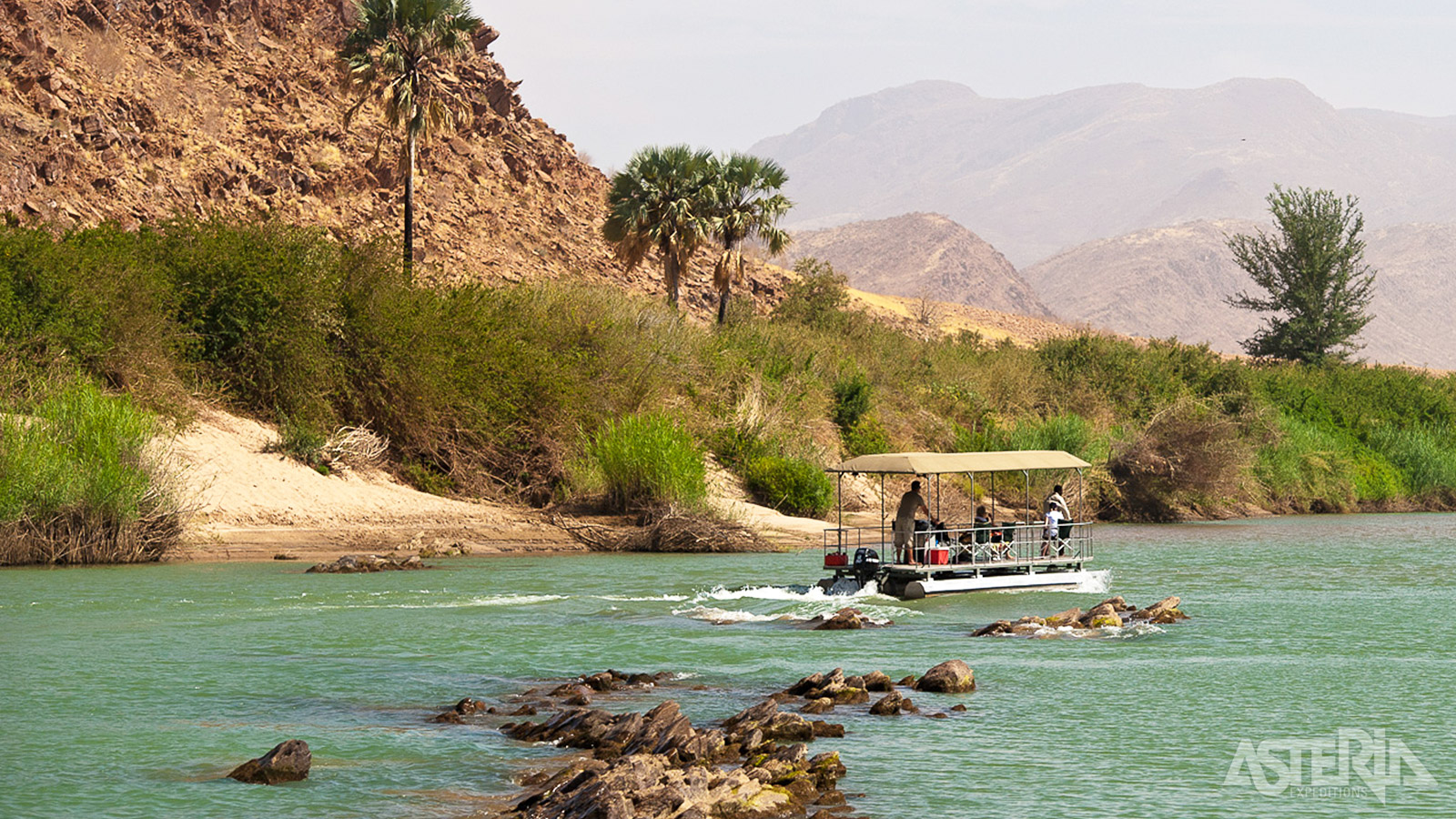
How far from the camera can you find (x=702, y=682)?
58.7 feet

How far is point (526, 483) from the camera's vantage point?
41.8 metres

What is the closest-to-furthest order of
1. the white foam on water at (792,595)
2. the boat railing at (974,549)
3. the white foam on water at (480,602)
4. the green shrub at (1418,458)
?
the white foam on water at (480,602)
the boat railing at (974,549)
the white foam on water at (792,595)
the green shrub at (1418,458)

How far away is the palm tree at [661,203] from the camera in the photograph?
52156 mm

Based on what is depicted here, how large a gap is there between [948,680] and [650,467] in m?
20.5

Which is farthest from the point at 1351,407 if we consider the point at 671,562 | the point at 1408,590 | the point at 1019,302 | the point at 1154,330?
the point at 1154,330

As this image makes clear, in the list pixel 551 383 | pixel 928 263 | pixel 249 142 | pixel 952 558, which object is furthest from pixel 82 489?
pixel 928 263

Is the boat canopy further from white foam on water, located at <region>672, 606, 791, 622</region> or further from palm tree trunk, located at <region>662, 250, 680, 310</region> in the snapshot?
palm tree trunk, located at <region>662, 250, 680, 310</region>

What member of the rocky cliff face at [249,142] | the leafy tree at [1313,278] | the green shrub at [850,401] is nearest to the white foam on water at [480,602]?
the green shrub at [850,401]

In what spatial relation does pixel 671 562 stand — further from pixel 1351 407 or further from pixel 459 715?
pixel 1351 407

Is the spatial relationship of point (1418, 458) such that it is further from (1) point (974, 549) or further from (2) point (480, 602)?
(2) point (480, 602)

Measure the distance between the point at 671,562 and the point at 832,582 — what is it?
744cm

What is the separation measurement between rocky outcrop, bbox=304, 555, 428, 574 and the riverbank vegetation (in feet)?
13.2

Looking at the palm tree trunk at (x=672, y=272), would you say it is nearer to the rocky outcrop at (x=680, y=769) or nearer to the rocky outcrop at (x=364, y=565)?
the rocky outcrop at (x=364, y=565)

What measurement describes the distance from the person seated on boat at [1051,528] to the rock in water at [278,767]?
60.0ft
